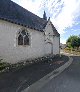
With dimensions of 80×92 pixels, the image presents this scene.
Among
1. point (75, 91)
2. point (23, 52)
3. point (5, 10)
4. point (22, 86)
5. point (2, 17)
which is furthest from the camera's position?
point (23, 52)

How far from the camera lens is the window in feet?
67.9

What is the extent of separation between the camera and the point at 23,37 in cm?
2150

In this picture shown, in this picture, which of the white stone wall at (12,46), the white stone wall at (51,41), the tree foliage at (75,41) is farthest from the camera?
the tree foliage at (75,41)

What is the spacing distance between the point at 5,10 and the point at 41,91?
1285cm

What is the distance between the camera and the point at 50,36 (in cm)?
3206

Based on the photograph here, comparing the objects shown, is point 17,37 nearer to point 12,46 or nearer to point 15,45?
point 15,45

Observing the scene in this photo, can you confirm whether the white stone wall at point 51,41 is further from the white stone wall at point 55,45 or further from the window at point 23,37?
the window at point 23,37

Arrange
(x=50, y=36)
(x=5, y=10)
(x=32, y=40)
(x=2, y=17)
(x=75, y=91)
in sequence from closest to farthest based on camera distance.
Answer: (x=75, y=91) < (x=2, y=17) < (x=5, y=10) < (x=32, y=40) < (x=50, y=36)

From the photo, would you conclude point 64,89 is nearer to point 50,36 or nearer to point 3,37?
point 3,37

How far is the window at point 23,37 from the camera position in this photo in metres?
20.7

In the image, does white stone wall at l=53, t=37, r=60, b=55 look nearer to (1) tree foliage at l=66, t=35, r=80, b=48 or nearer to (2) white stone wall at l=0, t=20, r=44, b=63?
(2) white stone wall at l=0, t=20, r=44, b=63

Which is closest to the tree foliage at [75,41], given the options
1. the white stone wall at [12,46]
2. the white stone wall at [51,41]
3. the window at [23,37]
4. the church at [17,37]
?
the white stone wall at [51,41]

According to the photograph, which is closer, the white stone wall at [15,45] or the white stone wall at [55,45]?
the white stone wall at [15,45]

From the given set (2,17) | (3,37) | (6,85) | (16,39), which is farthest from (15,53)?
(6,85)
